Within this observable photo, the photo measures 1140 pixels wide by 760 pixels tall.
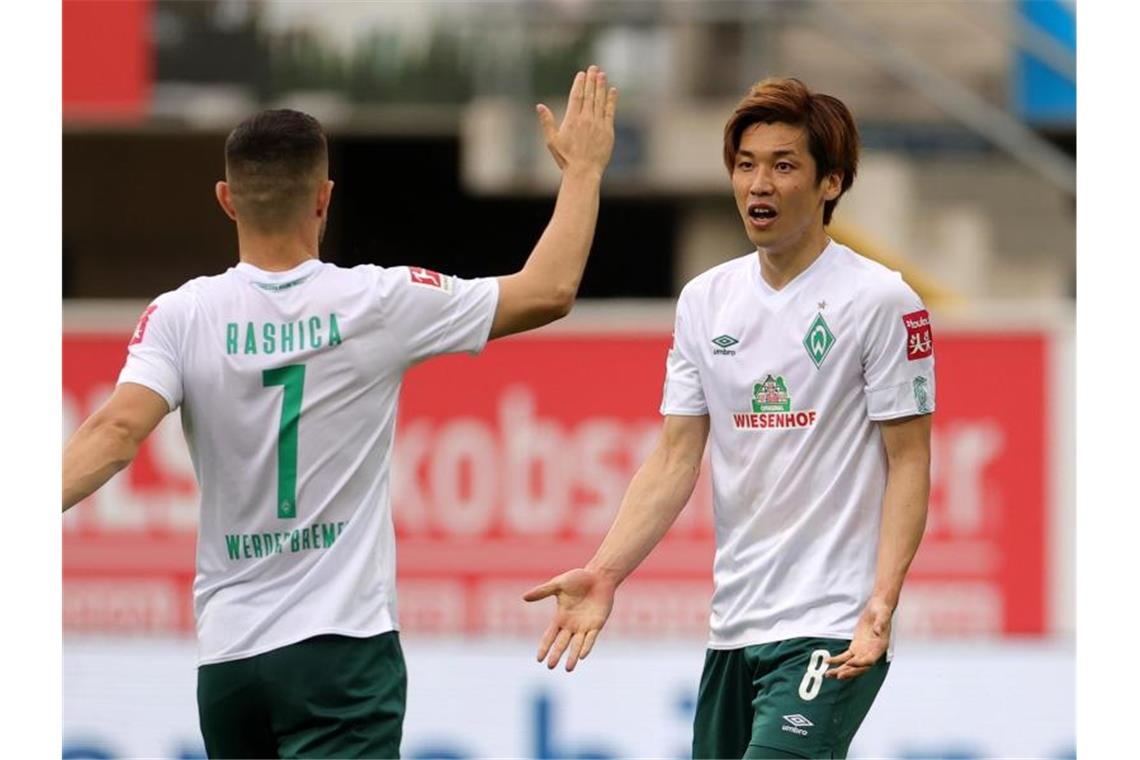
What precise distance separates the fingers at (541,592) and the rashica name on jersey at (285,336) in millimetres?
824

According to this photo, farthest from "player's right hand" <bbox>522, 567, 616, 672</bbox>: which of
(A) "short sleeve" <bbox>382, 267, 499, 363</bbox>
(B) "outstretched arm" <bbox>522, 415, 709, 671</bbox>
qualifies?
(A) "short sleeve" <bbox>382, 267, 499, 363</bbox>

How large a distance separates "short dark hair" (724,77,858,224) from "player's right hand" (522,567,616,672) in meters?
1.16

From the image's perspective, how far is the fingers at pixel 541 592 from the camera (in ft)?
18.3

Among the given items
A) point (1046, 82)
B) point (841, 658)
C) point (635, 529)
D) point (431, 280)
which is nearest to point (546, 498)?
point (1046, 82)

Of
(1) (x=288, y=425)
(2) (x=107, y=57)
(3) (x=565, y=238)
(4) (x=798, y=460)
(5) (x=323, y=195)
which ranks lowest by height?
(4) (x=798, y=460)

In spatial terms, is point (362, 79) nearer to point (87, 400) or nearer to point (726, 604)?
point (87, 400)

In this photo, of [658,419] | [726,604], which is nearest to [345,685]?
[726,604]

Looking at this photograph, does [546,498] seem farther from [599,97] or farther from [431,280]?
[431,280]

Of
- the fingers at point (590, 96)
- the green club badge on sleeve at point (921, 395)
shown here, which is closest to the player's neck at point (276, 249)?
the fingers at point (590, 96)

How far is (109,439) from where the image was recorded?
5211mm

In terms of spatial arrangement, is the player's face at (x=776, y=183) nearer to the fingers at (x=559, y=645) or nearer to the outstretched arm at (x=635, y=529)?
the outstretched arm at (x=635, y=529)

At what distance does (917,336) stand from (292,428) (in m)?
1.64

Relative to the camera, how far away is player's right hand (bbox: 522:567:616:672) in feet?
18.8

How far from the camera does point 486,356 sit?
13.1 metres
